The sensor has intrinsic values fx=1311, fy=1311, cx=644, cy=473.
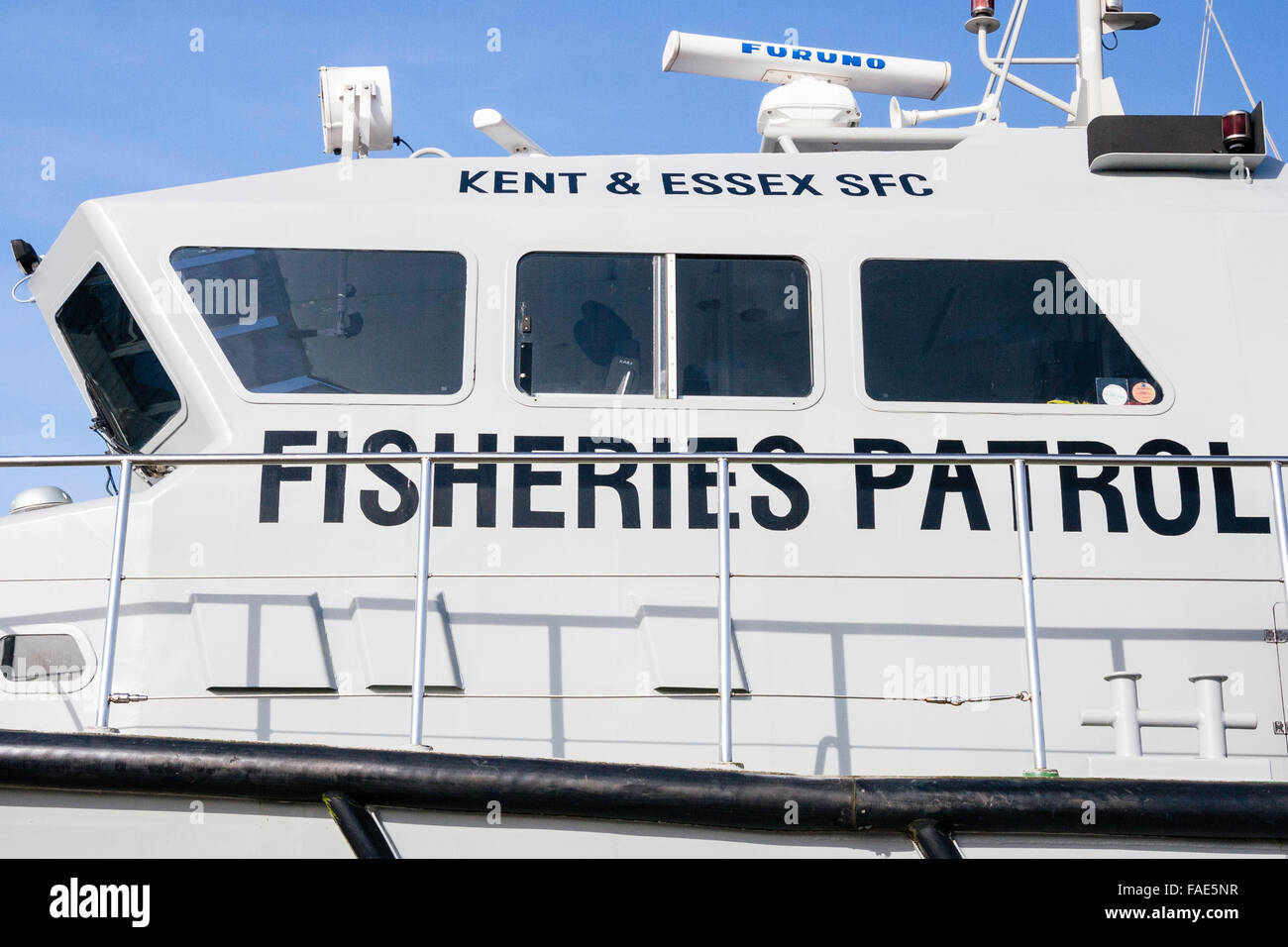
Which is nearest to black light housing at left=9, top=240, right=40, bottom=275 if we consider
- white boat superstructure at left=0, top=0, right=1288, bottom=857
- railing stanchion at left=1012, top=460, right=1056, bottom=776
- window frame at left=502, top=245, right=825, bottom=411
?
white boat superstructure at left=0, top=0, right=1288, bottom=857

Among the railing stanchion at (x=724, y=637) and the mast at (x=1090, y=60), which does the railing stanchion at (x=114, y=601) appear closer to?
the railing stanchion at (x=724, y=637)

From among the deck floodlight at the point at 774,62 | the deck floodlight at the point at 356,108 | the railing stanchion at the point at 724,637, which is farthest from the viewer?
the deck floodlight at the point at 774,62

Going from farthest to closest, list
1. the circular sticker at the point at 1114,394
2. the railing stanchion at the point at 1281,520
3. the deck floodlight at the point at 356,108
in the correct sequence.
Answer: the deck floodlight at the point at 356,108, the circular sticker at the point at 1114,394, the railing stanchion at the point at 1281,520

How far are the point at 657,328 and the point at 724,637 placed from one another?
1338 millimetres

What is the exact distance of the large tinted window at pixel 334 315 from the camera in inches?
181

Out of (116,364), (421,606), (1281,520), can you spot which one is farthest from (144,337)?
(1281,520)

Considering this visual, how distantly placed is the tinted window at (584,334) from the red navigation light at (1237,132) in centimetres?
235

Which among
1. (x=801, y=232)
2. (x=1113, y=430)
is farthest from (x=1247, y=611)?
(x=801, y=232)

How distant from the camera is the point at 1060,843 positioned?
367 cm

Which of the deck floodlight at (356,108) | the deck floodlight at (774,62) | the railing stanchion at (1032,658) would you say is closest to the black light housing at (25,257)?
the deck floodlight at (356,108)

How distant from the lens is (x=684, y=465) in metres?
4.53

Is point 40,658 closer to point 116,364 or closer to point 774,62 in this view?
point 116,364
